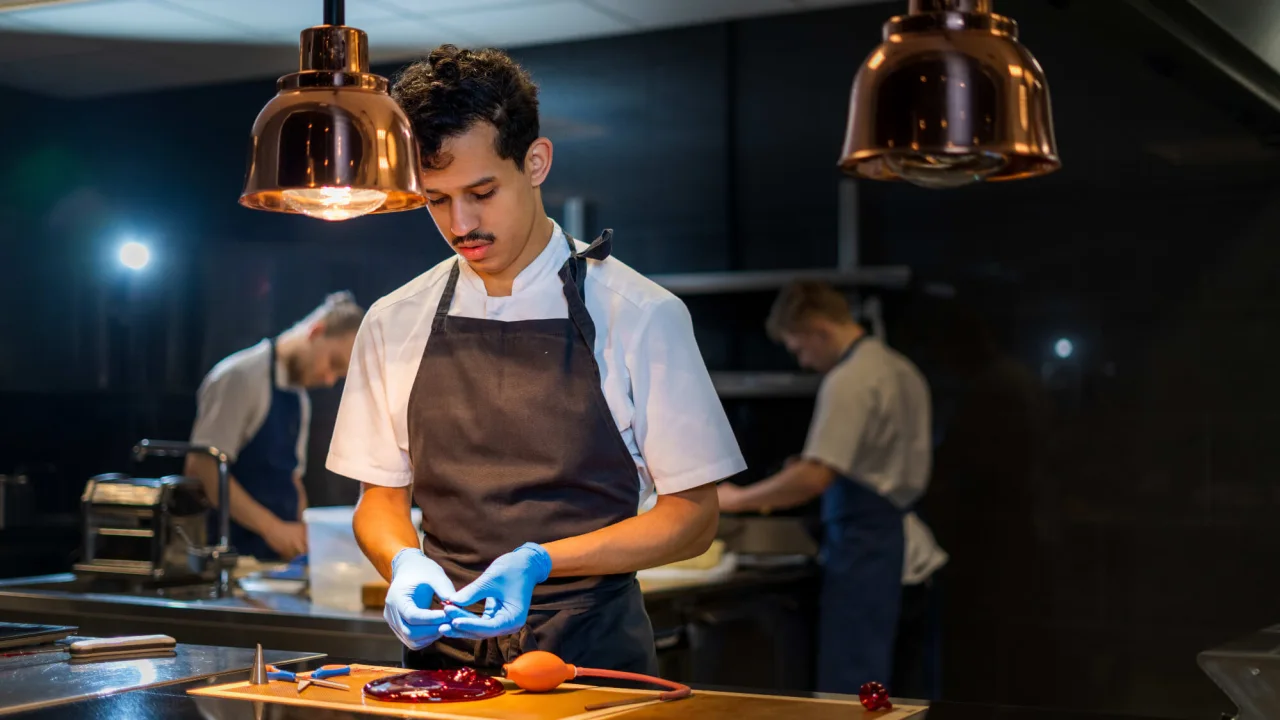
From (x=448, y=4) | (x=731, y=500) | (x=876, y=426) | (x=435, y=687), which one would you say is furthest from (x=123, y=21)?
(x=435, y=687)

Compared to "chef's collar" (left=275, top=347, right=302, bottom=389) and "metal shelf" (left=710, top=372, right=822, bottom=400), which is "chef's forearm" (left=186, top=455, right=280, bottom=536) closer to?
"chef's collar" (left=275, top=347, right=302, bottom=389)

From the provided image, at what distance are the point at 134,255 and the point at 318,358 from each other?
5.75 ft

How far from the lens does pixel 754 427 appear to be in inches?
190

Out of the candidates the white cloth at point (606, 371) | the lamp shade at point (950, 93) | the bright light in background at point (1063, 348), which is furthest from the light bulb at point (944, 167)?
the bright light in background at point (1063, 348)

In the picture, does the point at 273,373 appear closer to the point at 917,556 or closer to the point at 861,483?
the point at 861,483

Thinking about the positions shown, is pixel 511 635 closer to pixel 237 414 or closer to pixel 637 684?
pixel 637 684

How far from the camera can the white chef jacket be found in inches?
165

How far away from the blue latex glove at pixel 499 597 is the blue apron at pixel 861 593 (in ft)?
8.22

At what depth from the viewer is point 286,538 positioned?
4316 mm

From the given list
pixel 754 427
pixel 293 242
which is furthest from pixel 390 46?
pixel 754 427

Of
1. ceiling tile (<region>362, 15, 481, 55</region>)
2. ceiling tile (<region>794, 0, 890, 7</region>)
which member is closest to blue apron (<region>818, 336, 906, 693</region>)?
ceiling tile (<region>794, 0, 890, 7</region>)

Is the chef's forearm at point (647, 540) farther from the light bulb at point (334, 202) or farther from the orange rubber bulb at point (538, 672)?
the light bulb at point (334, 202)

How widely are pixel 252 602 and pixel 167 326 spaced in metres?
3.02

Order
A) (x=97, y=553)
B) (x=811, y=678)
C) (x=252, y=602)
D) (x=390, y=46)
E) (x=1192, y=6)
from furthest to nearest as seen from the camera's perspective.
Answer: (x=390, y=46), (x=811, y=678), (x=97, y=553), (x=252, y=602), (x=1192, y=6)
